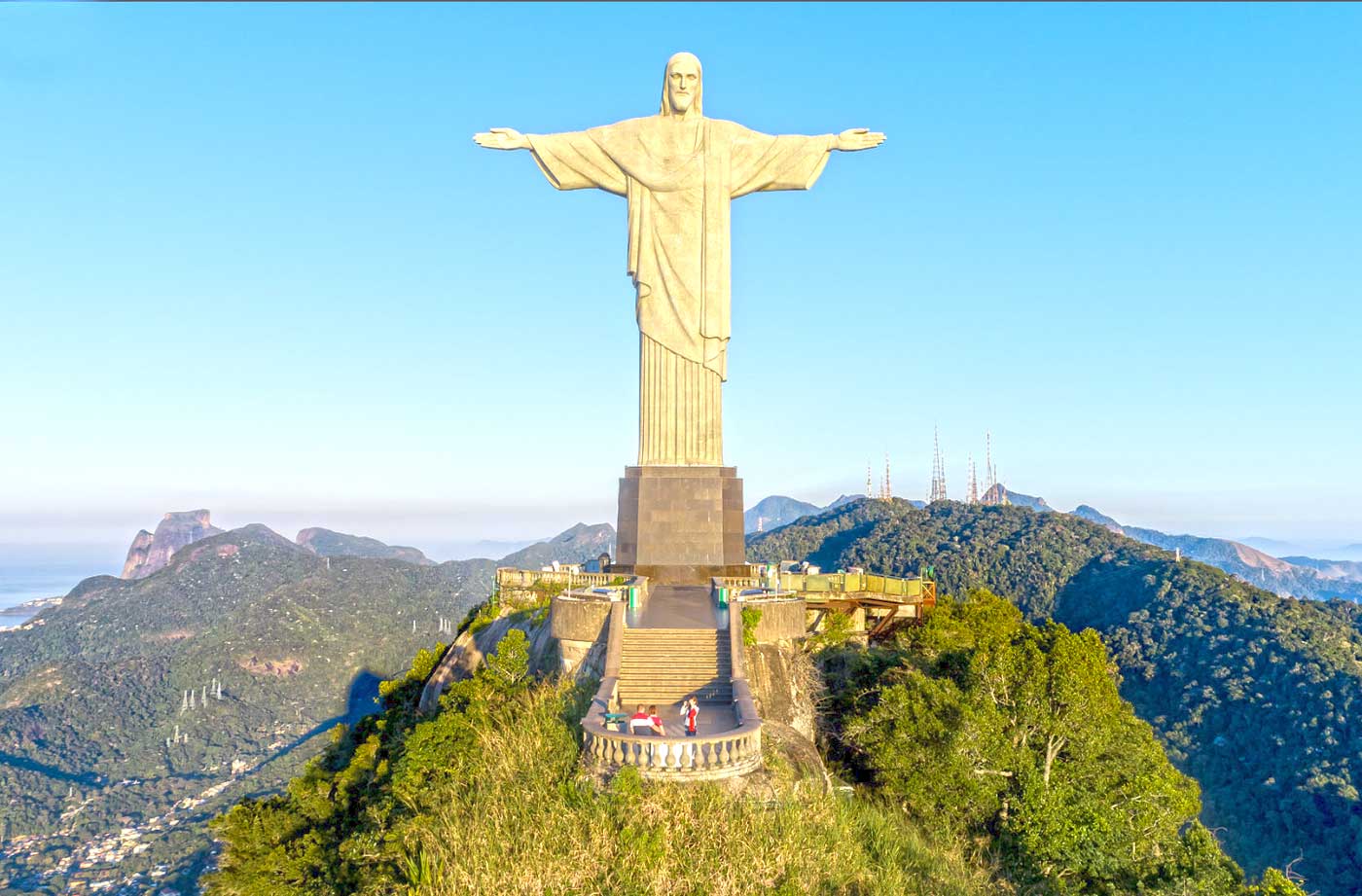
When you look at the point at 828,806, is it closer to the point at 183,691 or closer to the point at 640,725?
the point at 640,725

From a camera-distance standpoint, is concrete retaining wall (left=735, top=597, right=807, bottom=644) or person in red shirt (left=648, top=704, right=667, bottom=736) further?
concrete retaining wall (left=735, top=597, right=807, bottom=644)

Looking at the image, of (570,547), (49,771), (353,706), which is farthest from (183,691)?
(570,547)

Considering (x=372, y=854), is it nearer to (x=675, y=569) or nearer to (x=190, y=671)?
(x=675, y=569)

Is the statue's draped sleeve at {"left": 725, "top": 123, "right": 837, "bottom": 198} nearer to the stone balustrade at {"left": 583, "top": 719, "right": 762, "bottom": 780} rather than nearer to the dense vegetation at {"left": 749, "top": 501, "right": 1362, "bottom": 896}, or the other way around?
the dense vegetation at {"left": 749, "top": 501, "right": 1362, "bottom": 896}

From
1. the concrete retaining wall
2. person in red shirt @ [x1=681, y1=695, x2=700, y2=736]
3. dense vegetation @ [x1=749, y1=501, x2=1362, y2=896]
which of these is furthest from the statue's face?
dense vegetation @ [x1=749, y1=501, x2=1362, y2=896]

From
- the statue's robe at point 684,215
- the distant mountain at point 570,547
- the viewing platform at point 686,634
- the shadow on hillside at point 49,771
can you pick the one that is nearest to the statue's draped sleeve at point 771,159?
the statue's robe at point 684,215

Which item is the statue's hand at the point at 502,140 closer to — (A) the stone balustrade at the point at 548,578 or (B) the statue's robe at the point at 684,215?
(B) the statue's robe at the point at 684,215
